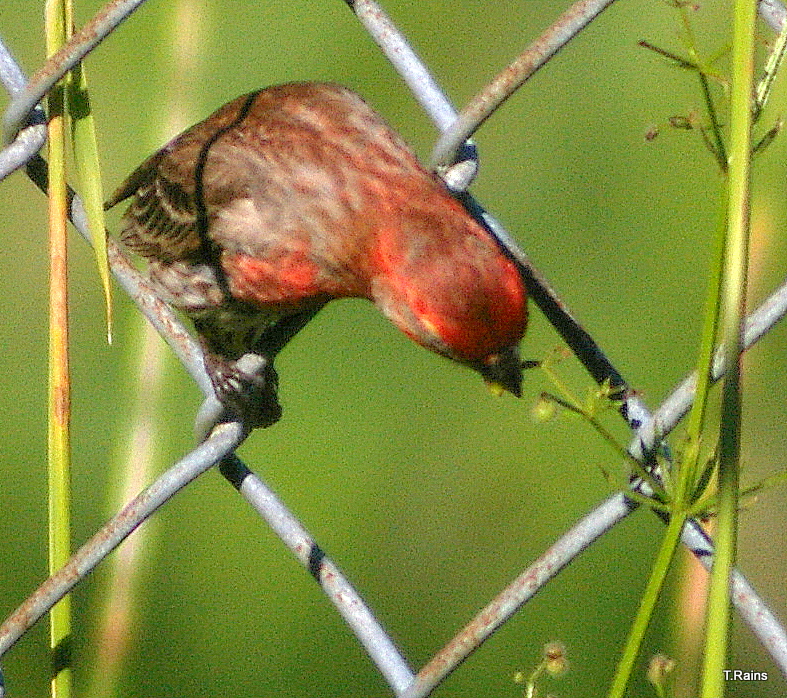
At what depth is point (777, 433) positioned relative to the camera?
10.5 ft

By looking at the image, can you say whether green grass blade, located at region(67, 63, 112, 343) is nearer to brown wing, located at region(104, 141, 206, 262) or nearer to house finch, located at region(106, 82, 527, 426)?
house finch, located at region(106, 82, 527, 426)

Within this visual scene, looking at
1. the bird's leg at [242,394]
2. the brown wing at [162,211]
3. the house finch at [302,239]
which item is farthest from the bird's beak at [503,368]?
the brown wing at [162,211]

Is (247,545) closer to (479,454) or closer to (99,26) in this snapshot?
(479,454)

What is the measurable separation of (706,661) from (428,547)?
6.73 ft

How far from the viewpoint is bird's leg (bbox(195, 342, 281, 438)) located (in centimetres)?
181

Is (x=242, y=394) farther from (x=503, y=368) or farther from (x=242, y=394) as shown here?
(x=503, y=368)

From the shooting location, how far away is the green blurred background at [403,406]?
3.11 m

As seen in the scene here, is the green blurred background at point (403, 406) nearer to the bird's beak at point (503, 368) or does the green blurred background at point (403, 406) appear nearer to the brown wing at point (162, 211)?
the brown wing at point (162, 211)

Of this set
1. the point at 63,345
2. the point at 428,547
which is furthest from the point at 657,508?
the point at 428,547

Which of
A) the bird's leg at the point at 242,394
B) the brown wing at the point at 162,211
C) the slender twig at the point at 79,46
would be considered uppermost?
the slender twig at the point at 79,46

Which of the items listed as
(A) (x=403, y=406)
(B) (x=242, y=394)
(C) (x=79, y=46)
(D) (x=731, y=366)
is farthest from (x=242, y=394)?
(A) (x=403, y=406)

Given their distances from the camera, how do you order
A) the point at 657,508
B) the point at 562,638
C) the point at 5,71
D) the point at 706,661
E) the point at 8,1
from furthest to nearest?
the point at 8,1
the point at 562,638
the point at 5,71
the point at 657,508
the point at 706,661

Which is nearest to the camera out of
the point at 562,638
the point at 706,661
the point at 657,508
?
the point at 706,661

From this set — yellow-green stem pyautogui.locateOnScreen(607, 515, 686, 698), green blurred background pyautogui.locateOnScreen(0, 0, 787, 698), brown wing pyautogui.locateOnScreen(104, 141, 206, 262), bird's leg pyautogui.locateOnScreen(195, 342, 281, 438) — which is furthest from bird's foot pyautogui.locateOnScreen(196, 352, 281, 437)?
yellow-green stem pyautogui.locateOnScreen(607, 515, 686, 698)
